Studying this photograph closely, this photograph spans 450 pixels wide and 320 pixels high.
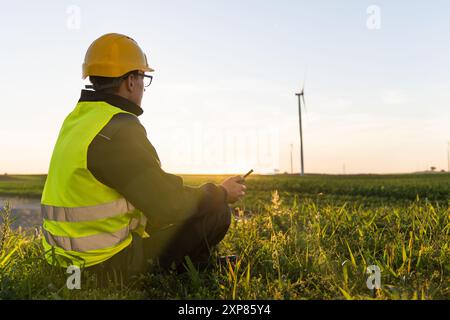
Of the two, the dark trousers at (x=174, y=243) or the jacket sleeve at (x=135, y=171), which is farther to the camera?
the dark trousers at (x=174, y=243)

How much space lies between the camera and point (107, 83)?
394 centimetres

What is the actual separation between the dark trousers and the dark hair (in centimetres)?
115

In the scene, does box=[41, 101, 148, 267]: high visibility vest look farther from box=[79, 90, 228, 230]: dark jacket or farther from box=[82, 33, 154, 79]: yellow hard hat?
box=[82, 33, 154, 79]: yellow hard hat

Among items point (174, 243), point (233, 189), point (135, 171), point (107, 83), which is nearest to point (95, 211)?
point (135, 171)

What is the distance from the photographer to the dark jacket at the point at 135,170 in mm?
3467

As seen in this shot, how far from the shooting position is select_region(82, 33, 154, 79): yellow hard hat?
3.92m

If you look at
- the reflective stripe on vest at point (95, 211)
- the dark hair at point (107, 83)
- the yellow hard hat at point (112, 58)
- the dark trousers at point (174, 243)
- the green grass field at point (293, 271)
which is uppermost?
the yellow hard hat at point (112, 58)

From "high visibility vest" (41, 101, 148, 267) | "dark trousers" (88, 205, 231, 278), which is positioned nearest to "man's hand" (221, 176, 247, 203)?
"dark trousers" (88, 205, 231, 278)

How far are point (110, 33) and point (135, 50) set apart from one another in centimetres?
27

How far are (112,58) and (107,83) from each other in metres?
0.19

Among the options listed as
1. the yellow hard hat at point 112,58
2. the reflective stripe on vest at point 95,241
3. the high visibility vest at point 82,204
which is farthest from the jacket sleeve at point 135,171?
the yellow hard hat at point 112,58

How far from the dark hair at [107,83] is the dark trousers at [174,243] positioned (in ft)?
3.79

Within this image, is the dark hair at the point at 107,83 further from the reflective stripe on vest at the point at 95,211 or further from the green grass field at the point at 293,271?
the green grass field at the point at 293,271
